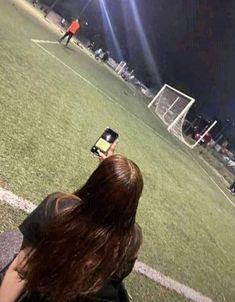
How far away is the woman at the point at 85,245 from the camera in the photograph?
243 cm

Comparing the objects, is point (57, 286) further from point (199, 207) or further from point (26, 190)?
point (199, 207)

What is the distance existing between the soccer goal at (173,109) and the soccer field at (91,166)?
397 inches

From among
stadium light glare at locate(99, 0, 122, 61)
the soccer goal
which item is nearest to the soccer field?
the soccer goal

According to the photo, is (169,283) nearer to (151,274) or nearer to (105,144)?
(151,274)

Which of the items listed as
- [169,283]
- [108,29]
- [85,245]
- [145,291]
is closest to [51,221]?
[85,245]

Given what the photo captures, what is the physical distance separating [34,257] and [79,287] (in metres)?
0.30

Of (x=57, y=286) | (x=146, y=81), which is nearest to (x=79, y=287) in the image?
(x=57, y=286)

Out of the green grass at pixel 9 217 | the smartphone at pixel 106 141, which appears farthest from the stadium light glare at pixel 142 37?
the smartphone at pixel 106 141

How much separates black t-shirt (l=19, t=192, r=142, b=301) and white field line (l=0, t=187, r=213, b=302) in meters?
2.59

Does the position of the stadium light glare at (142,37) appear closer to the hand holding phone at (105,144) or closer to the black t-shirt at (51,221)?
the hand holding phone at (105,144)

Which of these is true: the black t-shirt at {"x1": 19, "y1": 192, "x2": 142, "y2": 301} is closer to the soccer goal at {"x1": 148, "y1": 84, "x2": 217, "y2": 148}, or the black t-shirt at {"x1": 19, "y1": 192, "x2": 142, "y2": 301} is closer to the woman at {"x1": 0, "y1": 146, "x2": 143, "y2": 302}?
the woman at {"x1": 0, "y1": 146, "x2": 143, "y2": 302}

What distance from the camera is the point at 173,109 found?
28.1 m

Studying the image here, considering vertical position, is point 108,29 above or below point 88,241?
below

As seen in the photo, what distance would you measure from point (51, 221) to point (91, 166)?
5.79 m
